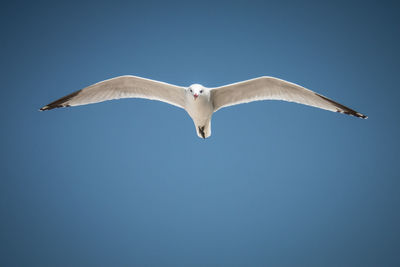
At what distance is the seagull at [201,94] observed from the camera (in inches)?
176

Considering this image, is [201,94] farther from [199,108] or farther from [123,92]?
[123,92]

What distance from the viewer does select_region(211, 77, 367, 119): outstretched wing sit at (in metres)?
4.49

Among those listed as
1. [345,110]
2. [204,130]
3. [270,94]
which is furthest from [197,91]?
[345,110]

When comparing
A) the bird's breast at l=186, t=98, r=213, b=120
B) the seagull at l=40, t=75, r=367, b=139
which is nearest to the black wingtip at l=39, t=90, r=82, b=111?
the seagull at l=40, t=75, r=367, b=139

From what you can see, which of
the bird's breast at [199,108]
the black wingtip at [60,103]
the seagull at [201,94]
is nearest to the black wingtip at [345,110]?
the seagull at [201,94]

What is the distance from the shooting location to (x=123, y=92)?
474cm

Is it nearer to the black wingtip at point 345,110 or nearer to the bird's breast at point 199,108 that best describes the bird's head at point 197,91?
the bird's breast at point 199,108

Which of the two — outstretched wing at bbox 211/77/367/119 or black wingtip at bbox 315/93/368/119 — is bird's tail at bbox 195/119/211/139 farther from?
black wingtip at bbox 315/93/368/119

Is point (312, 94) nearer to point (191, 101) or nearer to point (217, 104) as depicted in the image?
point (217, 104)

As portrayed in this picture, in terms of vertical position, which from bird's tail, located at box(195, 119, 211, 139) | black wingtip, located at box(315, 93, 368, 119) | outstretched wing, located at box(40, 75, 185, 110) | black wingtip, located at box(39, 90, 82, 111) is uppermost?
outstretched wing, located at box(40, 75, 185, 110)

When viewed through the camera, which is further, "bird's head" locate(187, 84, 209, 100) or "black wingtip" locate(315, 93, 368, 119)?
"black wingtip" locate(315, 93, 368, 119)

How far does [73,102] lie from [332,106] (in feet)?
12.7

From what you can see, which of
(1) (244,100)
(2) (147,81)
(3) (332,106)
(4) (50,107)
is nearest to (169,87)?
(2) (147,81)

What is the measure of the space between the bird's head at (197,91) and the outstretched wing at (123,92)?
1.09 feet
